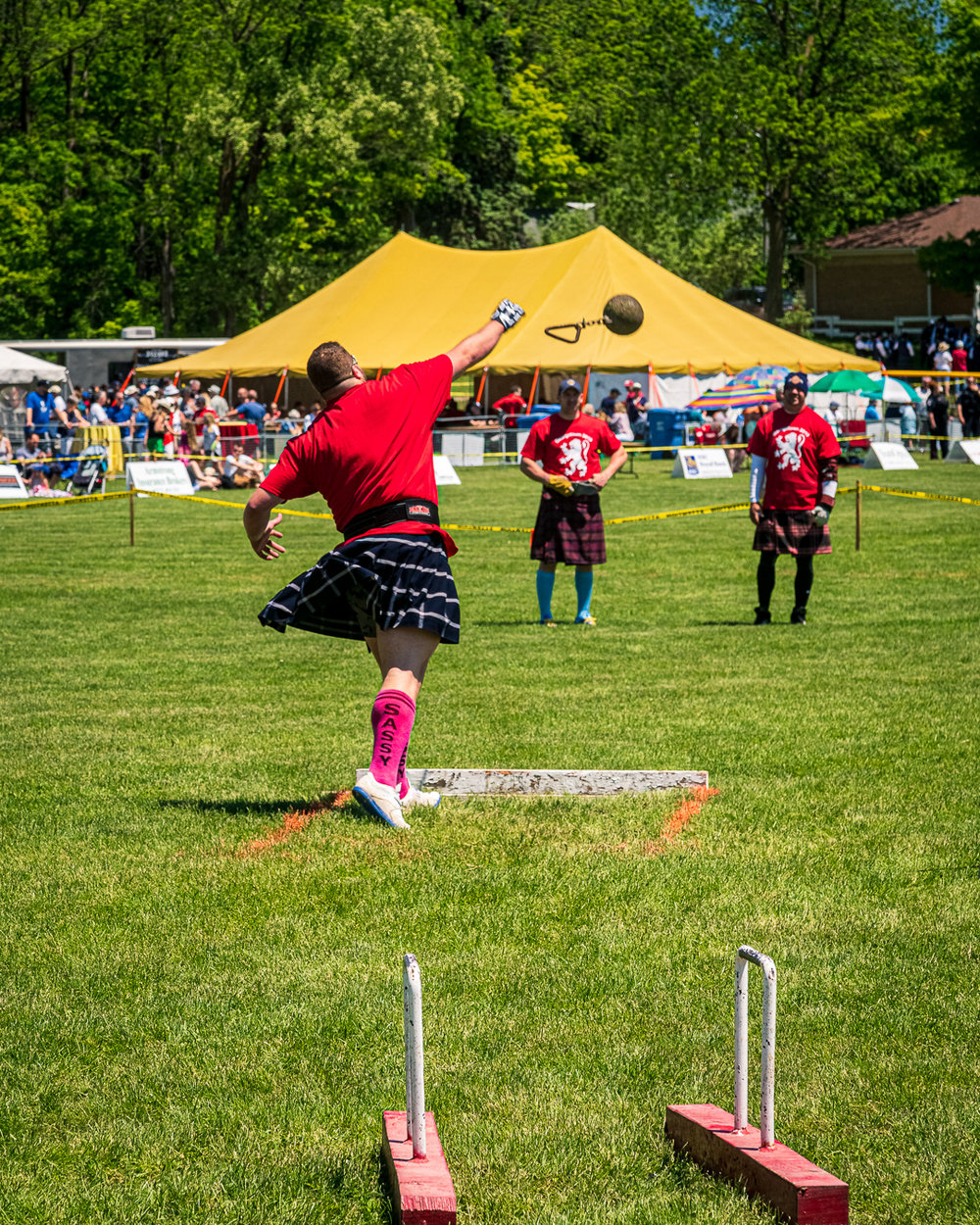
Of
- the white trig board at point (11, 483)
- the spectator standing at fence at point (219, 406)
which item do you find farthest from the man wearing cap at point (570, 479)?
the spectator standing at fence at point (219, 406)

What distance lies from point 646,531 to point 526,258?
15872mm

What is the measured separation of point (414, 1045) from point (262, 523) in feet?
10.4

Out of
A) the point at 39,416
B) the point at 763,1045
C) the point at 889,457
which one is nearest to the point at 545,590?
the point at 763,1045

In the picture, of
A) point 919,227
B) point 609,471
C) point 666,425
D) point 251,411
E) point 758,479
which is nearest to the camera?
point 609,471

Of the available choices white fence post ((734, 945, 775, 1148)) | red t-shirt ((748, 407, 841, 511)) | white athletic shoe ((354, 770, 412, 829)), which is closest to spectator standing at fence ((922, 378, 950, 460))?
red t-shirt ((748, 407, 841, 511))

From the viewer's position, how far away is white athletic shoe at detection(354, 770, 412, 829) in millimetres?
5434

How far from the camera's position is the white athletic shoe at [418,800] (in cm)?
581

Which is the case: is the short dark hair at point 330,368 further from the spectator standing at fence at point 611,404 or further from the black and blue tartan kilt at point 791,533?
the spectator standing at fence at point 611,404

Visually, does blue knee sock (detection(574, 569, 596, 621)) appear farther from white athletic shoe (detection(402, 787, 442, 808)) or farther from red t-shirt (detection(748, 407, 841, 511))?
white athletic shoe (detection(402, 787, 442, 808))

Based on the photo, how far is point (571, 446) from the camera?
10.8m

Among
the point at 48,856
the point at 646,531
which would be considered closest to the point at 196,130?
the point at 646,531

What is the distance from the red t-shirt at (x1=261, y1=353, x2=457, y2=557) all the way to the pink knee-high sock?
54 centimetres

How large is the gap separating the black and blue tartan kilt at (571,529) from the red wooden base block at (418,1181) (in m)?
8.05

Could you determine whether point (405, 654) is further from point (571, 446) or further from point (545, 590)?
point (545, 590)
